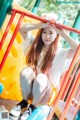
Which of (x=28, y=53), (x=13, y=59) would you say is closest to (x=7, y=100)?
(x=13, y=59)

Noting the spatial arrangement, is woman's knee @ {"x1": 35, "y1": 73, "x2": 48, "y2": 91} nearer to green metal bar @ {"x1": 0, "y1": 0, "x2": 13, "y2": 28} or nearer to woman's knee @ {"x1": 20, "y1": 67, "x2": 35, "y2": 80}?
woman's knee @ {"x1": 20, "y1": 67, "x2": 35, "y2": 80}

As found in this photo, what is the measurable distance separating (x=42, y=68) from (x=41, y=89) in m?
0.19

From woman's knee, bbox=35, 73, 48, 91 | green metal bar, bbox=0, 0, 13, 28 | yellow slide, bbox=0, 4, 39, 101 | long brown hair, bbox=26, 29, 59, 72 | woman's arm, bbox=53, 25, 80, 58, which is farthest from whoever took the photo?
yellow slide, bbox=0, 4, 39, 101

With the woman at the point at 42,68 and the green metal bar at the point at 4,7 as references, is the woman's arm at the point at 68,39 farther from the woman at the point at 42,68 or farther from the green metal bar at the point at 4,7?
the green metal bar at the point at 4,7

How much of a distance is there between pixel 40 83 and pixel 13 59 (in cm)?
68

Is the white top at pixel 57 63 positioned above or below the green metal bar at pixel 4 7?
below

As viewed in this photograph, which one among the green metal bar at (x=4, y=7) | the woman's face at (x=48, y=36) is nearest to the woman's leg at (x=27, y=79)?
the woman's face at (x=48, y=36)

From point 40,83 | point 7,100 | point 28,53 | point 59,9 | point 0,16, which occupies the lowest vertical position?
point 7,100

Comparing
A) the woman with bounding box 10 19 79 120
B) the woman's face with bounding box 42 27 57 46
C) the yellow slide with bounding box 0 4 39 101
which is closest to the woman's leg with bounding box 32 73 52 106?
the woman with bounding box 10 19 79 120

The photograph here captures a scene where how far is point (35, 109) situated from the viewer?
1648 millimetres

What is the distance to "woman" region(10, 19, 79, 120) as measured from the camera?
1727 millimetres

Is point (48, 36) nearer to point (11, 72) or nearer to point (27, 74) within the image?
point (27, 74)

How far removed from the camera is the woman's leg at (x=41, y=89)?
171cm

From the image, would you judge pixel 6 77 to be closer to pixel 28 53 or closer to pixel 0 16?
pixel 28 53
